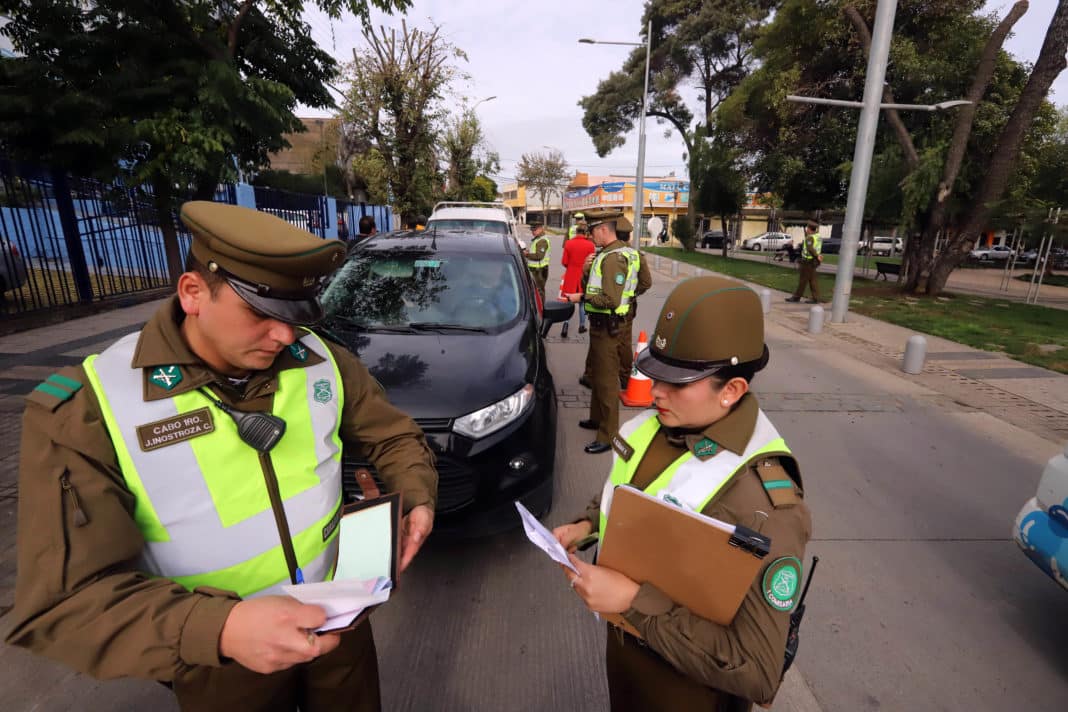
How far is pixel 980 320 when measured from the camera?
11492 mm

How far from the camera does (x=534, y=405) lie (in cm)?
307

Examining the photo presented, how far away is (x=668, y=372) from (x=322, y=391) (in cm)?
87

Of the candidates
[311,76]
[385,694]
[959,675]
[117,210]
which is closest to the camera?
Answer: [385,694]

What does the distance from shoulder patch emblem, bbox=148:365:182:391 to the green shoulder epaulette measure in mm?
124

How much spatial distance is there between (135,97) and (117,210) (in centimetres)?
621

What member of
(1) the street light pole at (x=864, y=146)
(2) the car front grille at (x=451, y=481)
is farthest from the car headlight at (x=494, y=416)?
(1) the street light pole at (x=864, y=146)

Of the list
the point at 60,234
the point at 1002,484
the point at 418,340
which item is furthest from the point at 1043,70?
the point at 60,234

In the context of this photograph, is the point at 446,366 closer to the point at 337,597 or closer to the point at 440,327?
the point at 440,327

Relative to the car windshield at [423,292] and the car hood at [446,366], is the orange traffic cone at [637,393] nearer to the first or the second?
the car windshield at [423,292]

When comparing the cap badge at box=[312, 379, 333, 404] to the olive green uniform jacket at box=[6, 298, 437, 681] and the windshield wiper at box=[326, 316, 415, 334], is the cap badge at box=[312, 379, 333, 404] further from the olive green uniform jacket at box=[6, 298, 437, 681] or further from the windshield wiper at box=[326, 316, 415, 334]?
the windshield wiper at box=[326, 316, 415, 334]

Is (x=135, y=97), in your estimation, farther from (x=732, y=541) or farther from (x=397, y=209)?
(x=397, y=209)

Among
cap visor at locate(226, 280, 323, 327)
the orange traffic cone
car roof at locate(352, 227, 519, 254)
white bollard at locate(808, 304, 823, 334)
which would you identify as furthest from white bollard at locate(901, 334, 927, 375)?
cap visor at locate(226, 280, 323, 327)

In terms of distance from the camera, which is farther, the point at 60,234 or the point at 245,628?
the point at 60,234

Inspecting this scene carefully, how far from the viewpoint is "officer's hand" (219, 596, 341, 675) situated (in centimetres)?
96
